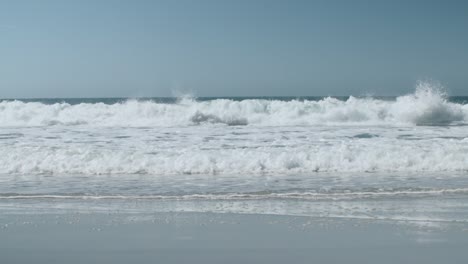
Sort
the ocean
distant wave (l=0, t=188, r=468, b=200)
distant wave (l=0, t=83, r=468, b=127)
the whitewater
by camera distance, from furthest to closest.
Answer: distant wave (l=0, t=83, r=468, b=127), the whitewater, distant wave (l=0, t=188, r=468, b=200), the ocean

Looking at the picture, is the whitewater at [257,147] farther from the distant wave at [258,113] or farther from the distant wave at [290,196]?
the distant wave at [290,196]

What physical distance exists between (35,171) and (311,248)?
899 cm

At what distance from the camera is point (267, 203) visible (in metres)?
8.60

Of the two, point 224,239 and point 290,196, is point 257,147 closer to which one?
point 290,196

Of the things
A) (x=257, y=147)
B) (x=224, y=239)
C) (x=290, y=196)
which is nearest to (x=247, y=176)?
(x=290, y=196)

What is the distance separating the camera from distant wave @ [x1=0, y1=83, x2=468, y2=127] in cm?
2830

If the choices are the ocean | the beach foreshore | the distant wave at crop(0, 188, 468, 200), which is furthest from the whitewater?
the beach foreshore

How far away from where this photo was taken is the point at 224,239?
6.22 metres

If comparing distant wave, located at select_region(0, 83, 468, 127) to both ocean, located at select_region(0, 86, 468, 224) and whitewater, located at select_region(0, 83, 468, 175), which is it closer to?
whitewater, located at select_region(0, 83, 468, 175)

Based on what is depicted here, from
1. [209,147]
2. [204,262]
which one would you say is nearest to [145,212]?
[204,262]

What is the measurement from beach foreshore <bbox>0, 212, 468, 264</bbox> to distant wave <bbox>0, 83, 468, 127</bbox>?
20.1 meters

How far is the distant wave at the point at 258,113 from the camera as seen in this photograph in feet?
92.8

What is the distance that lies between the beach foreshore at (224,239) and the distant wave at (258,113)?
20146 mm

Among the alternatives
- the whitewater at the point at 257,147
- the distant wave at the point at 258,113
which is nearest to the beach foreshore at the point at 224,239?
the whitewater at the point at 257,147
